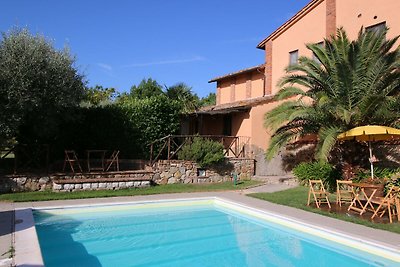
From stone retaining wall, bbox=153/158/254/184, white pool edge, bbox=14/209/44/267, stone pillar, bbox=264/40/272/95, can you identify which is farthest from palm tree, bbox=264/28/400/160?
white pool edge, bbox=14/209/44/267

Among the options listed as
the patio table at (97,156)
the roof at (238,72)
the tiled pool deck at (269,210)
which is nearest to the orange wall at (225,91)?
the roof at (238,72)

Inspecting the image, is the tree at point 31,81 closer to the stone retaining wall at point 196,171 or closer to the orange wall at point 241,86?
the stone retaining wall at point 196,171

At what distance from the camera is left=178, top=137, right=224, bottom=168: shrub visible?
17266mm

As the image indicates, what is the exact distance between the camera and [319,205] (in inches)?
454

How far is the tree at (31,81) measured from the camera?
12.7 metres

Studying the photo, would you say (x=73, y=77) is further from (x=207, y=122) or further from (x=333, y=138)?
(x=207, y=122)

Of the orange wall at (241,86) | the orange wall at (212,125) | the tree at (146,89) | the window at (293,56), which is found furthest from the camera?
the tree at (146,89)

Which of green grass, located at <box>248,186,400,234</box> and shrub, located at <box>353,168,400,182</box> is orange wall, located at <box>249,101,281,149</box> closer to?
green grass, located at <box>248,186,400,234</box>

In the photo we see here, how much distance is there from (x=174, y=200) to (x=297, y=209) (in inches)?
173

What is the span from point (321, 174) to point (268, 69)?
10.8m

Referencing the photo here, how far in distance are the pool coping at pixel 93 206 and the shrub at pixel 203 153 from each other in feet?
12.4

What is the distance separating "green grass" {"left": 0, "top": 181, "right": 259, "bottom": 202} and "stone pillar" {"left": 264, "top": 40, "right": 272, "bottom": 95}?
8187 mm

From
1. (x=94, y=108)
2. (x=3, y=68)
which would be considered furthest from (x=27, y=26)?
(x=94, y=108)

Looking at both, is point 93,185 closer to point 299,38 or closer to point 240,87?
point 299,38
